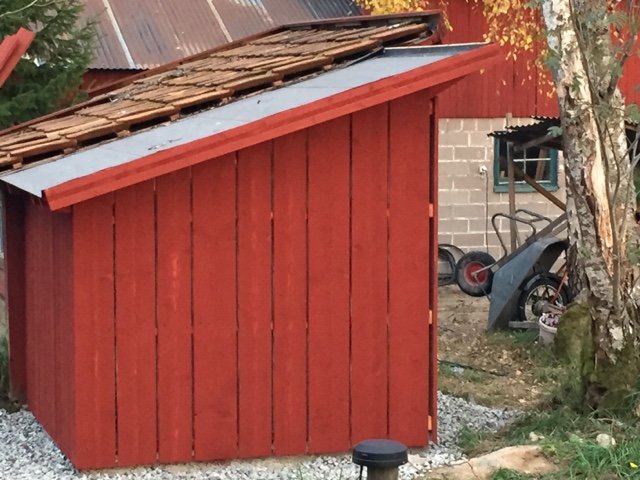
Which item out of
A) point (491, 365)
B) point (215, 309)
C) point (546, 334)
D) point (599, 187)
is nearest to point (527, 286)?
point (546, 334)

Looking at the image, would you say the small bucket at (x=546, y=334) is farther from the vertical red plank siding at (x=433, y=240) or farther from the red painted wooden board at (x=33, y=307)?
the red painted wooden board at (x=33, y=307)

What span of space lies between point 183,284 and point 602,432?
8.82 feet

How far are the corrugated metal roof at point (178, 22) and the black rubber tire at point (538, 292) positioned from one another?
5.34 metres

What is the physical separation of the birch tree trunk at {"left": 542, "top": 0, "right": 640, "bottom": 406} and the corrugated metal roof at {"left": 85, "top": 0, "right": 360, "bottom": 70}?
8.24 m

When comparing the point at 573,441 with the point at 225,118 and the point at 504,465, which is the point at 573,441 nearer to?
the point at 504,465

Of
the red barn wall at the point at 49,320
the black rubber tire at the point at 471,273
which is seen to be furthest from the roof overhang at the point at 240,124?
the black rubber tire at the point at 471,273

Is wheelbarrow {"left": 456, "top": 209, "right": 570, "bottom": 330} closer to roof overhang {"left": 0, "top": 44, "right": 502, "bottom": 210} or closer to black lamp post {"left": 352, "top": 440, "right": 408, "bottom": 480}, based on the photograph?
roof overhang {"left": 0, "top": 44, "right": 502, "bottom": 210}

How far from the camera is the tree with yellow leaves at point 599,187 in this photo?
7.88 metres

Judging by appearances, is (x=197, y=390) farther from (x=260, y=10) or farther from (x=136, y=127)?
(x=260, y=10)

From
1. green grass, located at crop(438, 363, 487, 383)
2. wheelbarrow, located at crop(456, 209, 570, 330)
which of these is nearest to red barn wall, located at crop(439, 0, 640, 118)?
wheelbarrow, located at crop(456, 209, 570, 330)

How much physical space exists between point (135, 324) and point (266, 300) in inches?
31.9

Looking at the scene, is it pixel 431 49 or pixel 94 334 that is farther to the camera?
pixel 431 49

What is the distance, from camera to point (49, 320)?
26.8ft

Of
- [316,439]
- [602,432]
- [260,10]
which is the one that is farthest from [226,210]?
[260,10]
